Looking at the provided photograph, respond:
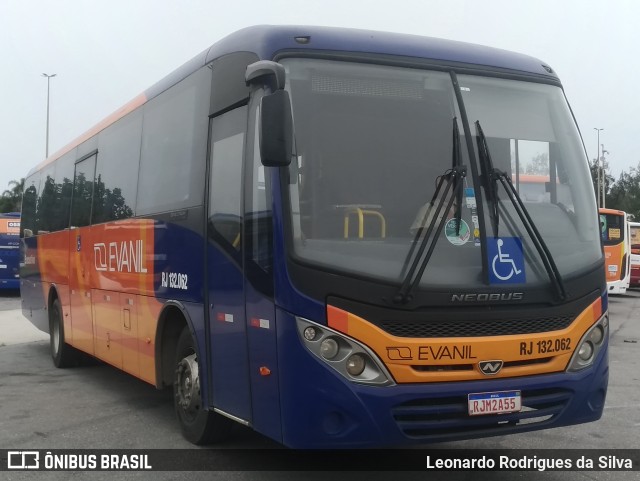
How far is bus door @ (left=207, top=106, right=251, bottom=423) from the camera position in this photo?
224 inches

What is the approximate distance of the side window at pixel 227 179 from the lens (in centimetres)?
587

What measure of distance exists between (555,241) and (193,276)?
2.80 metres

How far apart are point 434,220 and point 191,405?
2.75 metres

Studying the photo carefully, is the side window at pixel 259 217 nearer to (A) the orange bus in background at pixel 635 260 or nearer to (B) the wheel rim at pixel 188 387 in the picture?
(B) the wheel rim at pixel 188 387

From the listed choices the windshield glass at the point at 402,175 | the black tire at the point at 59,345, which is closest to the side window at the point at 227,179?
the windshield glass at the point at 402,175

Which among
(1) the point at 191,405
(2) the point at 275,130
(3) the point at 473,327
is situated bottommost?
(1) the point at 191,405

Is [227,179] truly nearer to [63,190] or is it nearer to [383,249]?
[383,249]

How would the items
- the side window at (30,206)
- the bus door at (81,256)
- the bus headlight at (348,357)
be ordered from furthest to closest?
the side window at (30,206), the bus door at (81,256), the bus headlight at (348,357)

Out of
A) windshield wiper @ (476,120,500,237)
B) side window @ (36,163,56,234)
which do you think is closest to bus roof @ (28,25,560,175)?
windshield wiper @ (476,120,500,237)

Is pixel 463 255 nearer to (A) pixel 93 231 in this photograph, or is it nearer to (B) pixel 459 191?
(B) pixel 459 191

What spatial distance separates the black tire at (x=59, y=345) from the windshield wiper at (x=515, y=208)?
25.9 feet

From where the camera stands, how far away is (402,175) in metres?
5.42

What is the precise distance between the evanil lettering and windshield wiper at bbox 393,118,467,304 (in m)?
3.44

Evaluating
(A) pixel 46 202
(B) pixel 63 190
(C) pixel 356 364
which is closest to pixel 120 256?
(B) pixel 63 190
